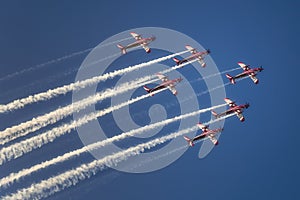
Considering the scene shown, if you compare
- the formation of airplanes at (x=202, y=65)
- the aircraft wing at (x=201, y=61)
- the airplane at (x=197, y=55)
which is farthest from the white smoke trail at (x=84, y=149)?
the airplane at (x=197, y=55)

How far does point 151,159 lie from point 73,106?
703 cm

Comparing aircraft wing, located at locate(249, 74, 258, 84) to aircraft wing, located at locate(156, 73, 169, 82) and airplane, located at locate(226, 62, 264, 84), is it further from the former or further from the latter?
aircraft wing, located at locate(156, 73, 169, 82)

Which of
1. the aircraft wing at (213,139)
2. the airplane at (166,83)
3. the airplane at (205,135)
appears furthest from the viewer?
the aircraft wing at (213,139)

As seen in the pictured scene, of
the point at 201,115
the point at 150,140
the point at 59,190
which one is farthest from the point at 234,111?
the point at 59,190

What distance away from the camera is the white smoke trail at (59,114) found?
42.8 metres

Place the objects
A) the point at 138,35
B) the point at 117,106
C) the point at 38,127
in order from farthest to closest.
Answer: the point at 138,35 < the point at 117,106 < the point at 38,127

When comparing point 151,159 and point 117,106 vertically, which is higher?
point 117,106

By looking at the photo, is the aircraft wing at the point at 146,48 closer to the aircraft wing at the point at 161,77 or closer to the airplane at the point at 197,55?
the aircraft wing at the point at 161,77

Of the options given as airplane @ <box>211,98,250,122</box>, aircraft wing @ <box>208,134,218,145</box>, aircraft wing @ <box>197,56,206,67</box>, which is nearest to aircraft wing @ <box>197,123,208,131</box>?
aircraft wing @ <box>208,134,218,145</box>

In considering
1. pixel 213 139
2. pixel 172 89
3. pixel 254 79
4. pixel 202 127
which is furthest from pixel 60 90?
pixel 254 79

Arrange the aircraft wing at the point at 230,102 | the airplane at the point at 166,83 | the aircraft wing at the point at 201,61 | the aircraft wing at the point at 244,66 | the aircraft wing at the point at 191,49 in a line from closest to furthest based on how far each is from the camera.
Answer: the airplane at the point at 166,83, the aircraft wing at the point at 230,102, the aircraft wing at the point at 201,61, the aircraft wing at the point at 191,49, the aircraft wing at the point at 244,66

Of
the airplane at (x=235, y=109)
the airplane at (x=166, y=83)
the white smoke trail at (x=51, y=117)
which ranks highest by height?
the airplane at (x=166, y=83)

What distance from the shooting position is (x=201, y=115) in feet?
161

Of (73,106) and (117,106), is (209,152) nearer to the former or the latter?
(117,106)
